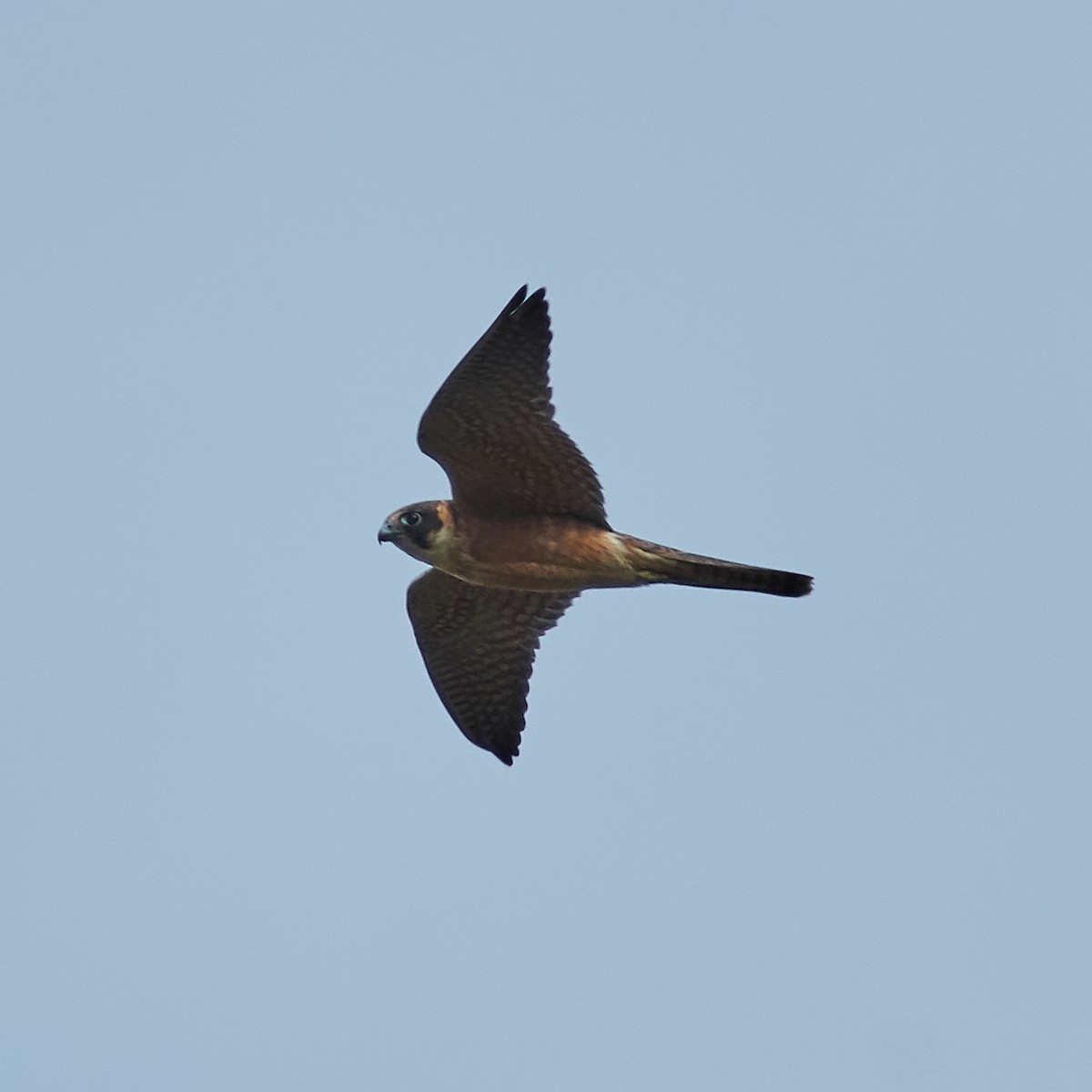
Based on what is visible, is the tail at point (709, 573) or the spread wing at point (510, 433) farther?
the tail at point (709, 573)

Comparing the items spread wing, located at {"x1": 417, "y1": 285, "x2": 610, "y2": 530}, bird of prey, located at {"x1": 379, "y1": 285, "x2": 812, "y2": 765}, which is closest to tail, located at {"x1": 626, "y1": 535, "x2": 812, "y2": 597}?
bird of prey, located at {"x1": 379, "y1": 285, "x2": 812, "y2": 765}

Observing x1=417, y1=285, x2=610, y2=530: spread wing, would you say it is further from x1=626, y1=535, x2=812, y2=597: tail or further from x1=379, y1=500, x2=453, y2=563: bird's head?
→ x1=626, y1=535, x2=812, y2=597: tail

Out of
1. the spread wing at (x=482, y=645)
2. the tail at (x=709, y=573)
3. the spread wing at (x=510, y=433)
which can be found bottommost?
the spread wing at (x=482, y=645)

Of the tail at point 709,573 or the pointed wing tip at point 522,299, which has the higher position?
the pointed wing tip at point 522,299

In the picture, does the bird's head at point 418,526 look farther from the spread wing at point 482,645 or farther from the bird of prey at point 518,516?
the spread wing at point 482,645

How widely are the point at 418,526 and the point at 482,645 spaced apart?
4.22 feet

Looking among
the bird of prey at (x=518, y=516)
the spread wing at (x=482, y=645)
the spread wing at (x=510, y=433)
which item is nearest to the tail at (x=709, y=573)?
the bird of prey at (x=518, y=516)

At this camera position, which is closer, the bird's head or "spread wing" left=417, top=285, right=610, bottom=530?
A: "spread wing" left=417, top=285, right=610, bottom=530

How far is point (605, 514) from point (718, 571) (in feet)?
2.81

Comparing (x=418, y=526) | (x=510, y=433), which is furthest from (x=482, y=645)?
(x=510, y=433)

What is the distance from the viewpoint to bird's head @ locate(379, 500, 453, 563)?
37.8ft

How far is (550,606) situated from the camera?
484 inches

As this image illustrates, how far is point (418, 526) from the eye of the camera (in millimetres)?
11531

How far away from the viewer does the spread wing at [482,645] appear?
40.4 ft
